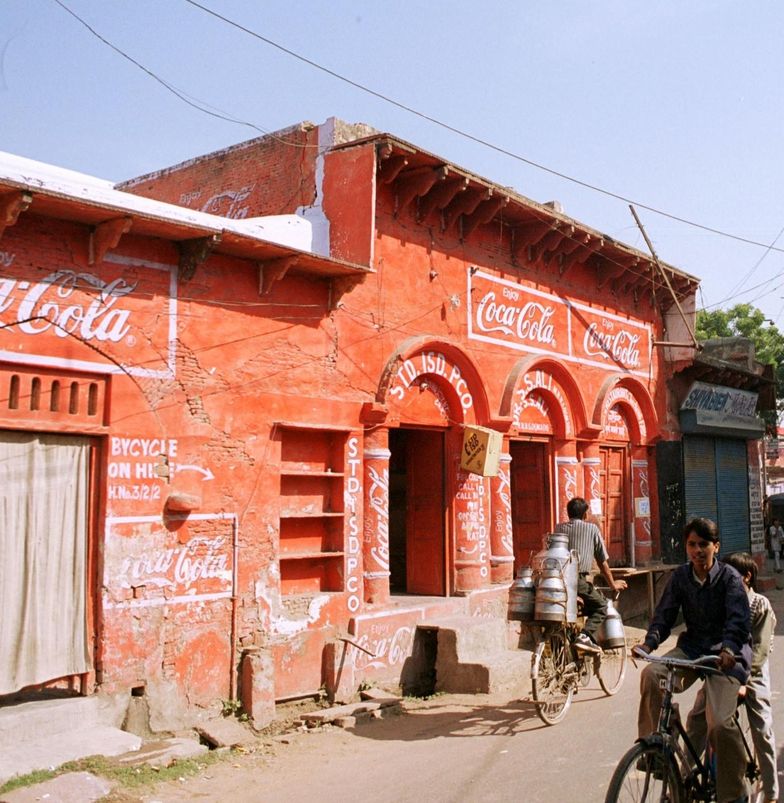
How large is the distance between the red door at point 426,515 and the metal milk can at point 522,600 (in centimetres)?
313

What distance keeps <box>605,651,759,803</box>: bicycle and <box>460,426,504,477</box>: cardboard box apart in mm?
6204

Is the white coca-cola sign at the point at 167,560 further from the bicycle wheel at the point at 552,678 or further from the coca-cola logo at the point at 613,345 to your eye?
the coca-cola logo at the point at 613,345

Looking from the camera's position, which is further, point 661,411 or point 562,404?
point 661,411

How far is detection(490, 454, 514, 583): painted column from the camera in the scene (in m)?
12.1

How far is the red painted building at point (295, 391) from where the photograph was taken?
293 inches

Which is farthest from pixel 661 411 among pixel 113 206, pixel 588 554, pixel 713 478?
pixel 113 206

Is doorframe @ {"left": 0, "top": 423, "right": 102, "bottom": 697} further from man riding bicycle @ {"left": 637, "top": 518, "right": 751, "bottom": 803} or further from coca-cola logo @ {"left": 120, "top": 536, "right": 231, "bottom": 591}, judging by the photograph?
man riding bicycle @ {"left": 637, "top": 518, "right": 751, "bottom": 803}

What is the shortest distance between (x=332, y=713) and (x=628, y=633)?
23.7ft

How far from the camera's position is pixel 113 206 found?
23.4 ft

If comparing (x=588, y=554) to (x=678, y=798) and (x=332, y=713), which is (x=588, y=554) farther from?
(x=678, y=798)

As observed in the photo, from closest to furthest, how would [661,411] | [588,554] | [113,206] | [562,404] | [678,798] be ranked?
1. [678,798]
2. [113,206]
3. [588,554]
4. [562,404]
5. [661,411]

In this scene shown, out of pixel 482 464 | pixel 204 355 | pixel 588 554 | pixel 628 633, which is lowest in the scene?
pixel 628 633

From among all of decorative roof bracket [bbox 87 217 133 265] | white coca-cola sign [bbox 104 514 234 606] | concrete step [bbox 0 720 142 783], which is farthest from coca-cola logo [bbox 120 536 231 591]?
decorative roof bracket [bbox 87 217 133 265]

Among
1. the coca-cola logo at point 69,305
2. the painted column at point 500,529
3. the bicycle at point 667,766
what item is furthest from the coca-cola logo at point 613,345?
the bicycle at point 667,766
